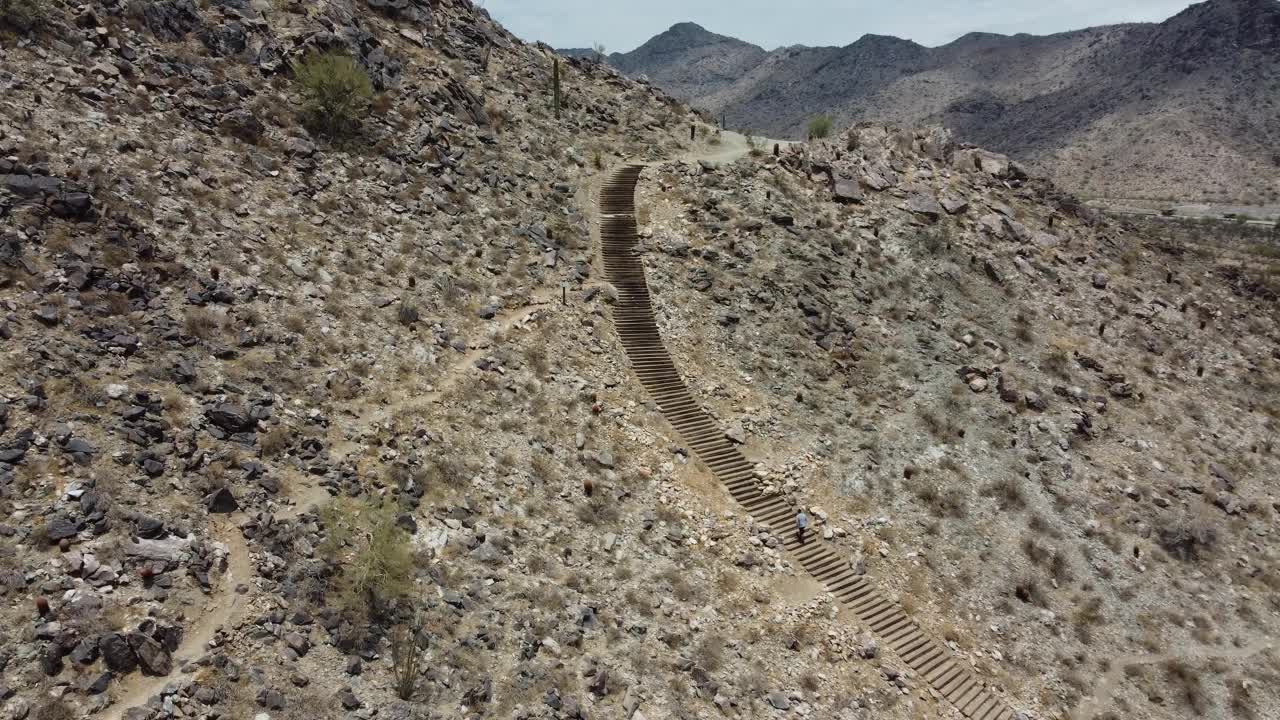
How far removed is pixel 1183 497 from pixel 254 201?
40.9 meters

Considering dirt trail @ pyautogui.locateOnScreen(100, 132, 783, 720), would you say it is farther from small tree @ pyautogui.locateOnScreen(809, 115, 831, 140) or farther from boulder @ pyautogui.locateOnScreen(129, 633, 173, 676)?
small tree @ pyautogui.locateOnScreen(809, 115, 831, 140)

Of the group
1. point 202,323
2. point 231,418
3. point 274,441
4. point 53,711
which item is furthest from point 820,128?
point 53,711

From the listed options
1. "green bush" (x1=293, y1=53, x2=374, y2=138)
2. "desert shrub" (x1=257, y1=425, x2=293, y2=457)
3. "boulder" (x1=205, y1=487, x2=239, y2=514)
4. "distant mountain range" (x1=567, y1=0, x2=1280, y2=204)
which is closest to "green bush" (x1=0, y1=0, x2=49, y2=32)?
"green bush" (x1=293, y1=53, x2=374, y2=138)

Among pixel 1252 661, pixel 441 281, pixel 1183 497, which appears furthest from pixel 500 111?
pixel 1252 661

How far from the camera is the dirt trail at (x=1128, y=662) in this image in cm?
2166

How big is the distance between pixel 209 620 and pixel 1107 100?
16601 centimetres

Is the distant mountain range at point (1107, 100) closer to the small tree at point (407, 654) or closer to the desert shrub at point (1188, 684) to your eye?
the desert shrub at point (1188, 684)

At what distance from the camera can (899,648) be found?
21.9 meters

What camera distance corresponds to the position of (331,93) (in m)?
30.2

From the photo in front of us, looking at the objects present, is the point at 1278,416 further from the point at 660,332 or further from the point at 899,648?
the point at 660,332

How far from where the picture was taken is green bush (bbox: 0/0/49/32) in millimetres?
23641

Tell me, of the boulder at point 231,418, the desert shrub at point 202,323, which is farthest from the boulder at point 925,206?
the boulder at point 231,418

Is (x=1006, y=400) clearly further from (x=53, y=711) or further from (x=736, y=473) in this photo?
(x=53, y=711)


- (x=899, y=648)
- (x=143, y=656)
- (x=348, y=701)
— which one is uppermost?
(x=143, y=656)
